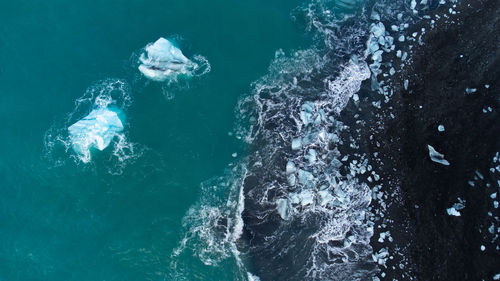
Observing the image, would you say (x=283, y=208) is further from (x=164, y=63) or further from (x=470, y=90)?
(x=470, y=90)

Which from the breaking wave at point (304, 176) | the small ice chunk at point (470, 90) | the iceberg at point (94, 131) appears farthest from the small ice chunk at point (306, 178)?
the iceberg at point (94, 131)

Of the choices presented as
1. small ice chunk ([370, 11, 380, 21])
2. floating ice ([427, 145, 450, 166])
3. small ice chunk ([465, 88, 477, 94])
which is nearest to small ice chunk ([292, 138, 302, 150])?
floating ice ([427, 145, 450, 166])

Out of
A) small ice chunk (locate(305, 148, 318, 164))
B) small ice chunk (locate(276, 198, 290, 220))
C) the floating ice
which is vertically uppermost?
small ice chunk (locate(305, 148, 318, 164))

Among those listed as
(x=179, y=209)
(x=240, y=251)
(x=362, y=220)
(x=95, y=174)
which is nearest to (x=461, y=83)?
(x=362, y=220)

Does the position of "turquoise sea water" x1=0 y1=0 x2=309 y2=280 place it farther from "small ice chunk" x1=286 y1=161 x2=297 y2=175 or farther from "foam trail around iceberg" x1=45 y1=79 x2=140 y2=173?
"small ice chunk" x1=286 y1=161 x2=297 y2=175

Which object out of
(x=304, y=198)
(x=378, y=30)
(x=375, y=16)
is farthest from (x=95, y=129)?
(x=375, y=16)

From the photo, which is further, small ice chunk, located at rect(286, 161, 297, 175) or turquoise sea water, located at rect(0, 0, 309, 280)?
small ice chunk, located at rect(286, 161, 297, 175)

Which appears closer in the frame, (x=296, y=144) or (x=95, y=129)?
(x=95, y=129)
